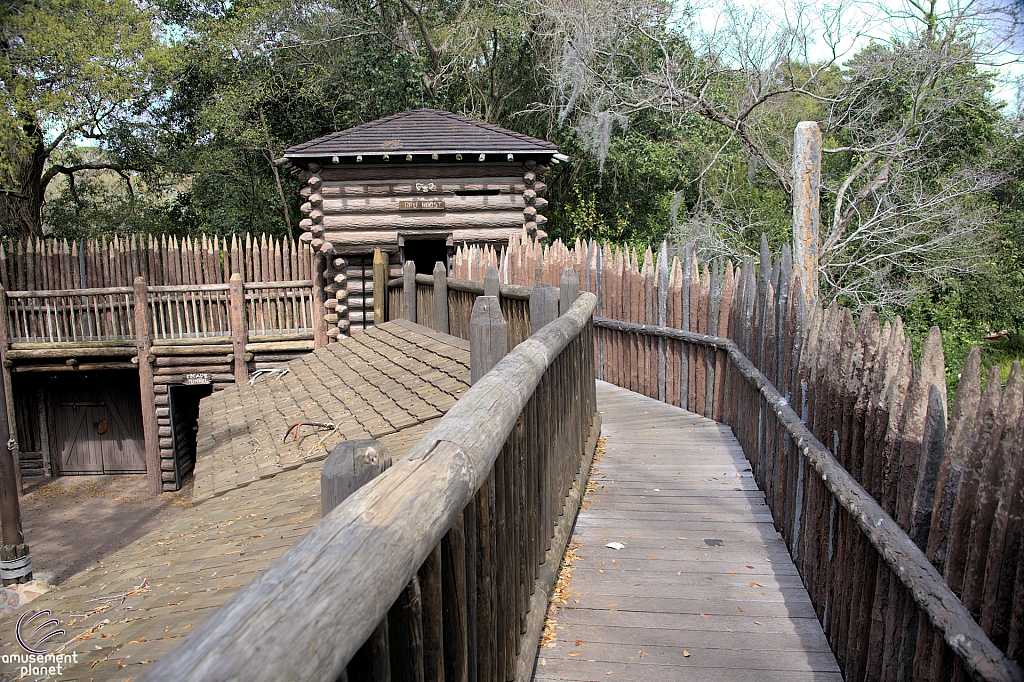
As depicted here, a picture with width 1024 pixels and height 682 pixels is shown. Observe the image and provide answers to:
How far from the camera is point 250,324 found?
16.8 metres

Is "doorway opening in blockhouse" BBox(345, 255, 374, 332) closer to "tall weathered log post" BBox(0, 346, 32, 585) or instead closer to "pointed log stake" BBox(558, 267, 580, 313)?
"tall weathered log post" BBox(0, 346, 32, 585)

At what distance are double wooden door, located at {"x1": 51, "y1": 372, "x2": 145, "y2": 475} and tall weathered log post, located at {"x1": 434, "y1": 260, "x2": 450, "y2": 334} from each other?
1450 cm

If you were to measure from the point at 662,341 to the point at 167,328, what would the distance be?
1227cm

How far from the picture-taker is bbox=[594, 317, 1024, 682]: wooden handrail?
1910mm

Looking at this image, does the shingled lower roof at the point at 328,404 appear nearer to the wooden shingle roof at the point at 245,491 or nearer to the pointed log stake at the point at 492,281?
the wooden shingle roof at the point at 245,491

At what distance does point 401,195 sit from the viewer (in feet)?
49.7

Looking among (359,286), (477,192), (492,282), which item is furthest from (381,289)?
(492,282)

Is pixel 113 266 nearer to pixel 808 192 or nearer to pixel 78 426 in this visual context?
pixel 78 426

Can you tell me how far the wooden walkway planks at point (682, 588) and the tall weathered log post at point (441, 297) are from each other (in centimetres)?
256

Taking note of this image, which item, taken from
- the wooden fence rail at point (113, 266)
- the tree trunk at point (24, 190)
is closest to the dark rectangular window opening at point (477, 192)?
the wooden fence rail at point (113, 266)

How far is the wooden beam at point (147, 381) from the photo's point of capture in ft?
53.7

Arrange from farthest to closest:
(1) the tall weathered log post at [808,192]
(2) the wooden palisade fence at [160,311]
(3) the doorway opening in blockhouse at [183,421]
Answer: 1. (3) the doorway opening in blockhouse at [183,421]
2. (2) the wooden palisade fence at [160,311]
3. (1) the tall weathered log post at [808,192]

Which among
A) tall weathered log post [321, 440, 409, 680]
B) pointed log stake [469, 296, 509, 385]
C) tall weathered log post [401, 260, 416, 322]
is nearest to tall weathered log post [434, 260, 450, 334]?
tall weathered log post [401, 260, 416, 322]

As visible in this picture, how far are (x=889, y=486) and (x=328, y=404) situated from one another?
5.27 m
